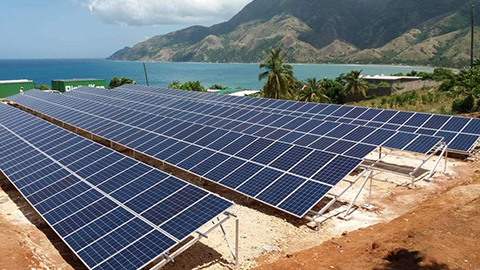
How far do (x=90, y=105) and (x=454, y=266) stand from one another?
40.1 m

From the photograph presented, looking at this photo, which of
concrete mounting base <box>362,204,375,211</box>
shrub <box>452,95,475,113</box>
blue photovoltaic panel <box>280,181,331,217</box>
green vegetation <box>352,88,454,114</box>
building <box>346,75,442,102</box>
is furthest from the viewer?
building <box>346,75,442,102</box>

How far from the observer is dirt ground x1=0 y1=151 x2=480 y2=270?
1256cm

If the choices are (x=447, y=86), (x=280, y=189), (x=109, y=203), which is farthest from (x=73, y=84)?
(x=447, y=86)

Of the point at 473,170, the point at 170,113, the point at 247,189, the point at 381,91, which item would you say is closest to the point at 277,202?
the point at 247,189

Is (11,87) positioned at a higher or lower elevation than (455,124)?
lower

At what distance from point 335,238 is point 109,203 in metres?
9.98

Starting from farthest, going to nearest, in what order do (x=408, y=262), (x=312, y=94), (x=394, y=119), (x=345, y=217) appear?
1. (x=312, y=94)
2. (x=394, y=119)
3. (x=345, y=217)
4. (x=408, y=262)

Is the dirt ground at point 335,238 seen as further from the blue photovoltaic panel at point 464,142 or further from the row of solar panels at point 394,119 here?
the row of solar panels at point 394,119

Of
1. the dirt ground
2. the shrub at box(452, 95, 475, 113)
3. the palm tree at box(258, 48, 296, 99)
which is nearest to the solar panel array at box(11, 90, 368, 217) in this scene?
the dirt ground

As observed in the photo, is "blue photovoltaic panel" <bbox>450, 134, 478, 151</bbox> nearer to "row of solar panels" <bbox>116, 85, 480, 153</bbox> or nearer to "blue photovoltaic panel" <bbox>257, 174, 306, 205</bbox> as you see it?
"row of solar panels" <bbox>116, 85, 480, 153</bbox>

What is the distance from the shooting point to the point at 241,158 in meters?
20.5

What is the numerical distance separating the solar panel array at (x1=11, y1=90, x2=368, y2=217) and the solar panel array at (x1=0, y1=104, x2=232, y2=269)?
3.73 m

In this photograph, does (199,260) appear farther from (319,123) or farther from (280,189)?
(319,123)

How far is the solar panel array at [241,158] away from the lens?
16.9m
